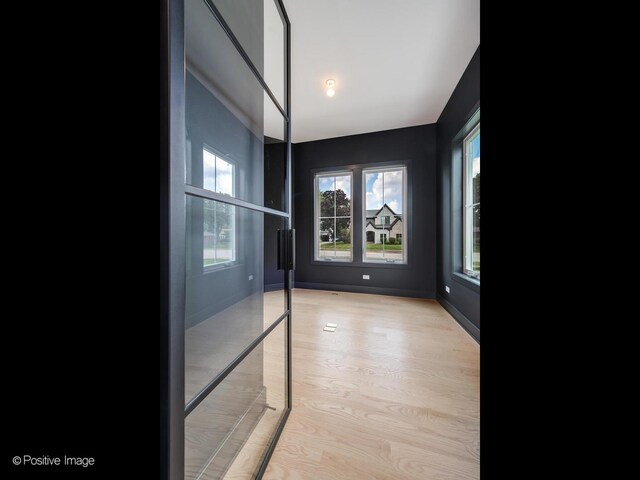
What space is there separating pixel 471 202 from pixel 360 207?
1.77 metres

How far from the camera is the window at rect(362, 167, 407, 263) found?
4094mm

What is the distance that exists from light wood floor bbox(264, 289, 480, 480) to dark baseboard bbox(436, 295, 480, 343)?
64 mm

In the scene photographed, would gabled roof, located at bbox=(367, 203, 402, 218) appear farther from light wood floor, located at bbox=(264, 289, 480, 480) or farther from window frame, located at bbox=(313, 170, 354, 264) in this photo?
light wood floor, located at bbox=(264, 289, 480, 480)

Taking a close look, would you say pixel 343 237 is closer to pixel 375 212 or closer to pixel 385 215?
pixel 375 212

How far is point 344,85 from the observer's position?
2.81 meters

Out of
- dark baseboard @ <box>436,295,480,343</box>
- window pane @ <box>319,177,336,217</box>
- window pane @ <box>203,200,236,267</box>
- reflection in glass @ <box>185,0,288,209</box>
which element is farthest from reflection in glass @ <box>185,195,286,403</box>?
window pane @ <box>319,177,336,217</box>

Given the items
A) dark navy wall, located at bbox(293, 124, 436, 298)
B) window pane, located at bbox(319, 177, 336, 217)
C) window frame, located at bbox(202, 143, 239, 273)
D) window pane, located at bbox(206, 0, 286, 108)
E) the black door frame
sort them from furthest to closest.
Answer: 1. window pane, located at bbox(319, 177, 336, 217)
2. dark navy wall, located at bbox(293, 124, 436, 298)
3. window pane, located at bbox(206, 0, 286, 108)
4. window frame, located at bbox(202, 143, 239, 273)
5. the black door frame

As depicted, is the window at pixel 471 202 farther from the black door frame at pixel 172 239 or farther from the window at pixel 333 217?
the black door frame at pixel 172 239

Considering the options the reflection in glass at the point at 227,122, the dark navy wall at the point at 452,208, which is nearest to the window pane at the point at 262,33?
the reflection in glass at the point at 227,122
